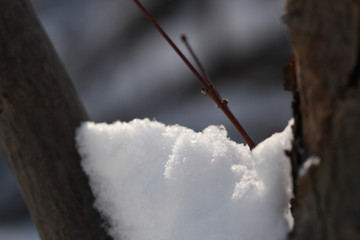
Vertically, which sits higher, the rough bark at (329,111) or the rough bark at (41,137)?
the rough bark at (41,137)

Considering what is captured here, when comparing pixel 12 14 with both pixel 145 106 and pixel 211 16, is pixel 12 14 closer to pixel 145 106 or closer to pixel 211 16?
pixel 211 16

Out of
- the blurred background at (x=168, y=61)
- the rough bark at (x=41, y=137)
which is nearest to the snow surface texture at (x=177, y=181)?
the rough bark at (x=41, y=137)

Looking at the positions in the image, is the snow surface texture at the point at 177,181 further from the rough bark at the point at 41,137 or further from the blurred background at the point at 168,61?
the blurred background at the point at 168,61

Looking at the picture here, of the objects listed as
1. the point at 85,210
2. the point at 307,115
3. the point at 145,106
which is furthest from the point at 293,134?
the point at 145,106

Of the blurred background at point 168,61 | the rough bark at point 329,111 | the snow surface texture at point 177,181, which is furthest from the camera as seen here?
the blurred background at point 168,61

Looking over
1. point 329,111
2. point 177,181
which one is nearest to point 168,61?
point 177,181

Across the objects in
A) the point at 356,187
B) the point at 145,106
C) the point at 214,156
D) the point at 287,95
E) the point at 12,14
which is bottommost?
the point at 356,187

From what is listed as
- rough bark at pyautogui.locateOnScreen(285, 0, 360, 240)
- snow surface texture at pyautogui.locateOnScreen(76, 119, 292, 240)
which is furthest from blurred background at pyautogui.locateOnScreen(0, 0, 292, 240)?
rough bark at pyautogui.locateOnScreen(285, 0, 360, 240)
